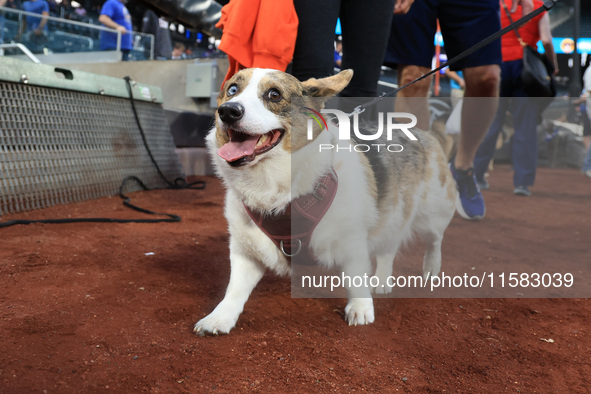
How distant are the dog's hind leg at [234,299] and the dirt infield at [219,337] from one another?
43 mm

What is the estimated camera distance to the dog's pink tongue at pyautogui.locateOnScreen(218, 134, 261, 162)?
1.64 m

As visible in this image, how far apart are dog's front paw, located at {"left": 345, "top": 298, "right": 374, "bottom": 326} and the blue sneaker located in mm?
1597

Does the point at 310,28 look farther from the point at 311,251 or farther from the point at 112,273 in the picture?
the point at 112,273

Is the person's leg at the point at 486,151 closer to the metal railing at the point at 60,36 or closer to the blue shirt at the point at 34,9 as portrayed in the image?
the metal railing at the point at 60,36

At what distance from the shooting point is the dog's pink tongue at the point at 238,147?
5.37 feet

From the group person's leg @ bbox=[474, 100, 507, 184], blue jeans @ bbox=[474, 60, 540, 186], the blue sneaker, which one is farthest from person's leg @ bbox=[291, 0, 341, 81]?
blue jeans @ bbox=[474, 60, 540, 186]

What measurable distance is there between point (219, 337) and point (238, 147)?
63 centimetres

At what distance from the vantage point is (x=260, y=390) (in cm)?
129

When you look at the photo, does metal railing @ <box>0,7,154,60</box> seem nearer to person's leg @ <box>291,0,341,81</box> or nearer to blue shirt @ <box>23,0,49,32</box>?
blue shirt @ <box>23,0,49,32</box>

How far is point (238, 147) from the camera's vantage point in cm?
166

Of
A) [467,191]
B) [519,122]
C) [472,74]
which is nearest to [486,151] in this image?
[467,191]

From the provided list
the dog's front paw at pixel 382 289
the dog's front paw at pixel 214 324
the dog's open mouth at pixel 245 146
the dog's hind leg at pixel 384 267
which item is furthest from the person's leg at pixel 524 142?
the dog's front paw at pixel 214 324

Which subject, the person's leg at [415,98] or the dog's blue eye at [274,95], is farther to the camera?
the person's leg at [415,98]

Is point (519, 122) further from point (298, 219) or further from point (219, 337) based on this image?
point (219, 337)
